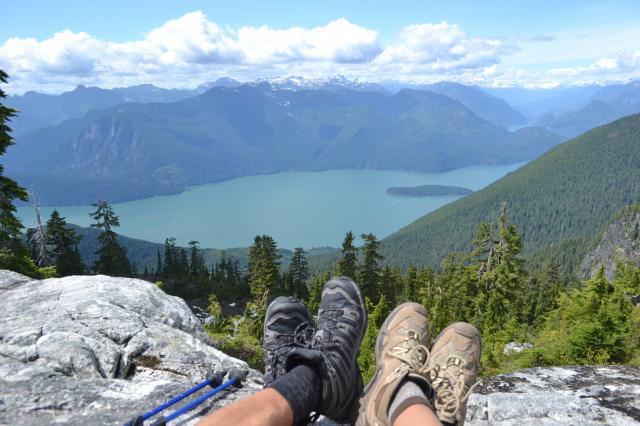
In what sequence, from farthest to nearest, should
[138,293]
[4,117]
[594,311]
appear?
1. [594,311]
2. [4,117]
3. [138,293]

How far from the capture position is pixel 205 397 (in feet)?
10.6

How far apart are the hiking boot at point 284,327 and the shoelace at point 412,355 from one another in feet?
3.50

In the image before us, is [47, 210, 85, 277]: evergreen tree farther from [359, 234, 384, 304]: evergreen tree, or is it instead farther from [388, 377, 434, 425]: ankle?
[388, 377, 434, 425]: ankle

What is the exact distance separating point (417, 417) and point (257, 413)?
1219mm

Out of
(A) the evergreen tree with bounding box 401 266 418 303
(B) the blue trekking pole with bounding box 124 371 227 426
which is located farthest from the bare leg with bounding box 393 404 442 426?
(A) the evergreen tree with bounding box 401 266 418 303

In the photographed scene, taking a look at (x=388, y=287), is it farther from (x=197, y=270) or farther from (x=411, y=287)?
(x=197, y=270)

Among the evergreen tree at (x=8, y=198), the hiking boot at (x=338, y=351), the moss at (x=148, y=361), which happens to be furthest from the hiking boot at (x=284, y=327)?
the evergreen tree at (x=8, y=198)

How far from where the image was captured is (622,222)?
129750mm

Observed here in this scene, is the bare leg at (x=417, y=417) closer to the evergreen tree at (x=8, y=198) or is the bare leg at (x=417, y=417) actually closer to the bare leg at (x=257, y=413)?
the bare leg at (x=257, y=413)

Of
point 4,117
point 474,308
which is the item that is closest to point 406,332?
point 4,117

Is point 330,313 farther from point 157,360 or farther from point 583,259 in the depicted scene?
point 583,259

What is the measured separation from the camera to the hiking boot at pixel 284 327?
4273 mm

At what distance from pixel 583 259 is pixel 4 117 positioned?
166732mm

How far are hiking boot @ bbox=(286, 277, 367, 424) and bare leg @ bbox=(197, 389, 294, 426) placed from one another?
412 millimetres
